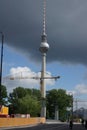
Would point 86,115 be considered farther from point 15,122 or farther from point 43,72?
point 43,72

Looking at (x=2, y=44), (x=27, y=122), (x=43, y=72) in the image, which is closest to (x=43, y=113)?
(x=43, y=72)

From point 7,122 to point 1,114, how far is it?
1.86 m

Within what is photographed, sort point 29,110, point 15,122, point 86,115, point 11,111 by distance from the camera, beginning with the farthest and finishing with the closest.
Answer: point 11,111 → point 29,110 → point 15,122 → point 86,115

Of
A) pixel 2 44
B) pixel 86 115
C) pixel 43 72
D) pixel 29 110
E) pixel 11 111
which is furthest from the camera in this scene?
pixel 43 72

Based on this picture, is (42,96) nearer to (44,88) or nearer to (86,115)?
(44,88)

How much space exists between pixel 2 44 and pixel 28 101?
102m

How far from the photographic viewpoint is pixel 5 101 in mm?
188500

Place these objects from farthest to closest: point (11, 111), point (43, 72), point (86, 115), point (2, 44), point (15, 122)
Result: point (43, 72)
point (11, 111)
point (15, 122)
point (86, 115)
point (2, 44)

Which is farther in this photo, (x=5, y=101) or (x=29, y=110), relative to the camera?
(x=5, y=101)

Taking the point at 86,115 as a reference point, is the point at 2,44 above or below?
above

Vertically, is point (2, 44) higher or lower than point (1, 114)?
higher

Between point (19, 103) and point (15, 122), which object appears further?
point (19, 103)

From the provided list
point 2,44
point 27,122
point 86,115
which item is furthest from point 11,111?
point 2,44

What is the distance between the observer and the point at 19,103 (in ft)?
544
